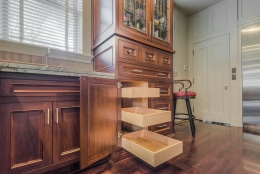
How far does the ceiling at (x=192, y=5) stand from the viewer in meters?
2.97

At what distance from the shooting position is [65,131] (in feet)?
3.61

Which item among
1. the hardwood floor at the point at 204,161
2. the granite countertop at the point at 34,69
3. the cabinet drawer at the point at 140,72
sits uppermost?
the cabinet drawer at the point at 140,72

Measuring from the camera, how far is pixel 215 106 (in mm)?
3078

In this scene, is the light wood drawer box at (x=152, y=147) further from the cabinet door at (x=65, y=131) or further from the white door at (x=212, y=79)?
the white door at (x=212, y=79)

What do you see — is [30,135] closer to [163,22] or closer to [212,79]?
[163,22]

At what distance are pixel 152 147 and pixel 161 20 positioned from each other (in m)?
1.74

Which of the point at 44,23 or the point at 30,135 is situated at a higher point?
the point at 44,23

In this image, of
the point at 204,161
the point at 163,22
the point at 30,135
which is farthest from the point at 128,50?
the point at 204,161

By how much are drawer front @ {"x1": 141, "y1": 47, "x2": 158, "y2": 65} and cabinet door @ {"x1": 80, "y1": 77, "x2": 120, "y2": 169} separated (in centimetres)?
60

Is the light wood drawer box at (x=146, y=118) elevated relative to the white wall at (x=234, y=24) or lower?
lower

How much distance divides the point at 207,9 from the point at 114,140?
137 inches

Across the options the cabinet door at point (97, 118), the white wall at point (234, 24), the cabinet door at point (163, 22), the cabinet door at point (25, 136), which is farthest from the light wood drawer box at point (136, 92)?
the white wall at point (234, 24)

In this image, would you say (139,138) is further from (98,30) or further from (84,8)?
(84,8)

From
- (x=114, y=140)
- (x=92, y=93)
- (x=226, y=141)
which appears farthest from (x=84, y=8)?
(x=226, y=141)
